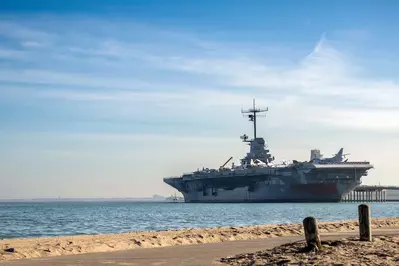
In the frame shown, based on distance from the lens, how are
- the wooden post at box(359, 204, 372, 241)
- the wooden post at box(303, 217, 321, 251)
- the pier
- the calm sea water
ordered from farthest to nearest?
the pier < the calm sea water < the wooden post at box(359, 204, 372, 241) < the wooden post at box(303, 217, 321, 251)

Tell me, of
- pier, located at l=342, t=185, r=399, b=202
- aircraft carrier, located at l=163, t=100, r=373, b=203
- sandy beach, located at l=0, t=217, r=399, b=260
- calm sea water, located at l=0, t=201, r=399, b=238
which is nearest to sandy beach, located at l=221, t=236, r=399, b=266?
sandy beach, located at l=0, t=217, r=399, b=260

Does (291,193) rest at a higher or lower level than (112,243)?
higher

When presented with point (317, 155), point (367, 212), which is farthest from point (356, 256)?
point (317, 155)

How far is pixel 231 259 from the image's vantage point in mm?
14008

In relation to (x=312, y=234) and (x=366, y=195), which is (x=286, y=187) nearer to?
(x=366, y=195)

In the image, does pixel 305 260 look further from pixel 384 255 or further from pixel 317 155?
pixel 317 155

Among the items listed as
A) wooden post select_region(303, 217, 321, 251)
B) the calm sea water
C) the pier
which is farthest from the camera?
the pier

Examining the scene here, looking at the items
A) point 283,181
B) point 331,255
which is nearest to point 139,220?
point 331,255

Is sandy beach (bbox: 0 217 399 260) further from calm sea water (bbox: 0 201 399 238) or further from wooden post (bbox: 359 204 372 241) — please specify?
calm sea water (bbox: 0 201 399 238)

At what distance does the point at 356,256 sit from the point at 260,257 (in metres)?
2.18

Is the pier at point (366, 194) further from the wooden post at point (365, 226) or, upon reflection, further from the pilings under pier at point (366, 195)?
the wooden post at point (365, 226)

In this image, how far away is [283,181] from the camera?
114438 millimetres

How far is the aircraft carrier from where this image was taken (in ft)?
361

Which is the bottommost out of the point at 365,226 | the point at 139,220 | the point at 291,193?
the point at 139,220
